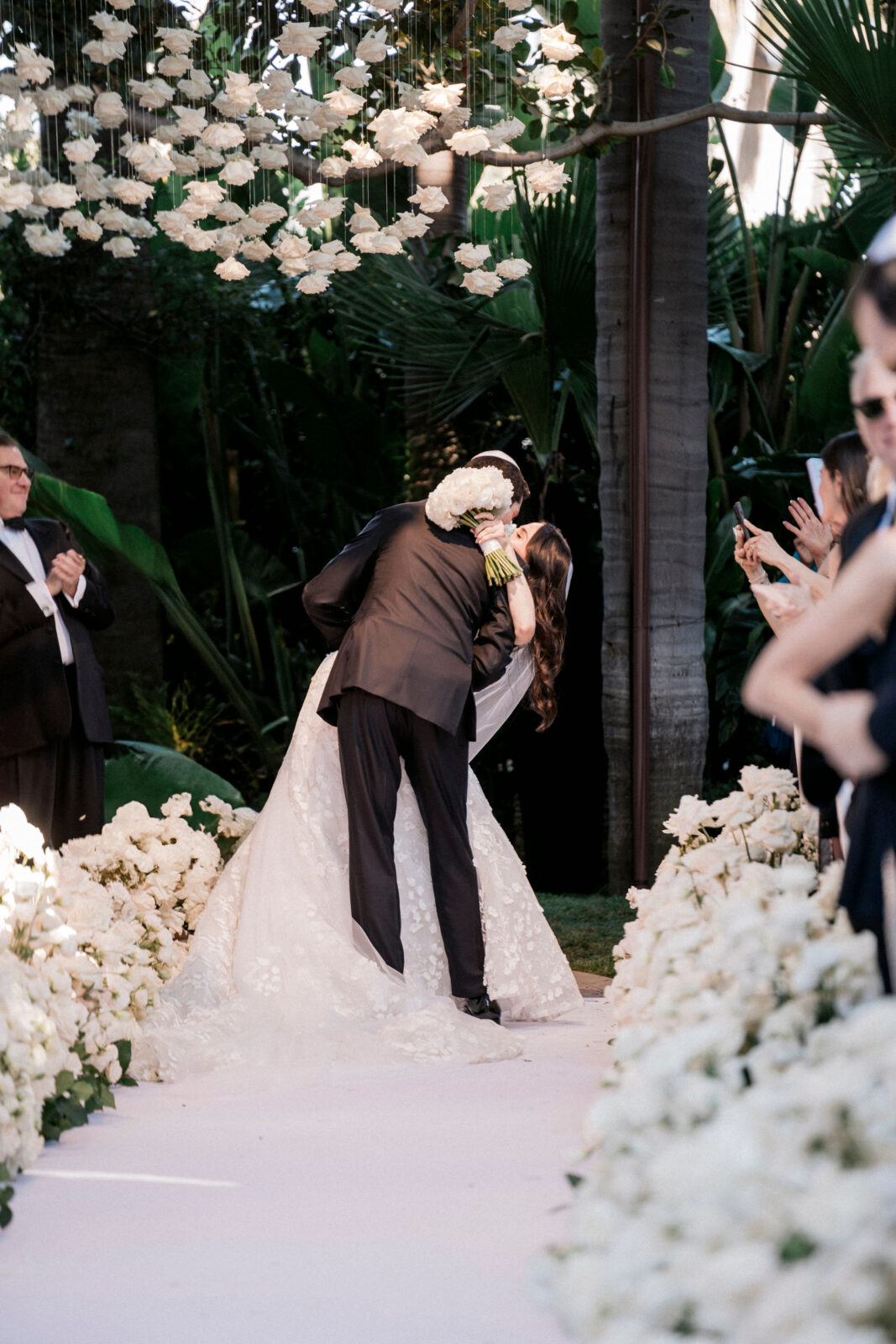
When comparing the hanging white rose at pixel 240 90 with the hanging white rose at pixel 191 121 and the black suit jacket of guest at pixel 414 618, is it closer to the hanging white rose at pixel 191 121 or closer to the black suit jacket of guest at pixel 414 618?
the hanging white rose at pixel 191 121

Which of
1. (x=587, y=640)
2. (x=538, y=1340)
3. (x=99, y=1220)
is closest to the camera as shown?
(x=538, y=1340)

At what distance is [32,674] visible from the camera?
4559mm

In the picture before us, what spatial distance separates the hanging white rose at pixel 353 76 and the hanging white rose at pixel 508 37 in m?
0.49

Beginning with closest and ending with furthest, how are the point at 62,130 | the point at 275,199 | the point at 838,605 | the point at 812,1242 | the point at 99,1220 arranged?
the point at 812,1242
the point at 838,605
the point at 99,1220
the point at 62,130
the point at 275,199

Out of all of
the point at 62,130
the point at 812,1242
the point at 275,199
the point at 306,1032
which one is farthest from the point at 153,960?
the point at 275,199

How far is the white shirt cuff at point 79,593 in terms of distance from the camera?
464cm

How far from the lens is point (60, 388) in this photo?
7750mm

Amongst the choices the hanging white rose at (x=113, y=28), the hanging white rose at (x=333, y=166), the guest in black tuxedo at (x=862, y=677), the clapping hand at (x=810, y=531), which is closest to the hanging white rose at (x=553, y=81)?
the hanging white rose at (x=333, y=166)

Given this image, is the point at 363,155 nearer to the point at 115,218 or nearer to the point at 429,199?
the point at 429,199

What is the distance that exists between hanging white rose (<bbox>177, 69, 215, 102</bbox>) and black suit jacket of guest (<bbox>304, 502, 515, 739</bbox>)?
5.83 feet

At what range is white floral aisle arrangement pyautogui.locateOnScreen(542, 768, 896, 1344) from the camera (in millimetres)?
1185

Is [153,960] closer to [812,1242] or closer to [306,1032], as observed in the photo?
[306,1032]

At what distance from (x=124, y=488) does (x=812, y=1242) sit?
7093 mm

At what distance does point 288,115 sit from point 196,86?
15.4 inches
